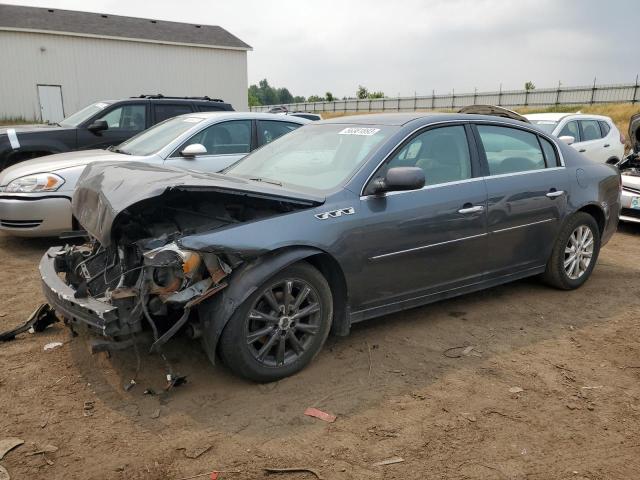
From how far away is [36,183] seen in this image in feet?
19.5

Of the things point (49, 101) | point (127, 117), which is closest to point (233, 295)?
point (127, 117)

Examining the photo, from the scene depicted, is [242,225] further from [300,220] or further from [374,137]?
[374,137]

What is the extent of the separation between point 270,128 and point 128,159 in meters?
2.03

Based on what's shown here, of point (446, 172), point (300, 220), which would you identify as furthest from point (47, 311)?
point (446, 172)

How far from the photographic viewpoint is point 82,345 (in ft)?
12.4

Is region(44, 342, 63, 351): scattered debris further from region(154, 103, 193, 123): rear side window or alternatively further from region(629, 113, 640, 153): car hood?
region(629, 113, 640, 153): car hood

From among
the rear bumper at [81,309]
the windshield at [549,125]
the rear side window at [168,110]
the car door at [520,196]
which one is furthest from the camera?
the windshield at [549,125]

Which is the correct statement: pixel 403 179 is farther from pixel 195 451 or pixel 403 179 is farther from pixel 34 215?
pixel 34 215

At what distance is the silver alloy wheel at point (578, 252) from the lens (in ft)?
16.5

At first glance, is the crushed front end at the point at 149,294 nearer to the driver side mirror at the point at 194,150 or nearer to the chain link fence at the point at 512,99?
the driver side mirror at the point at 194,150

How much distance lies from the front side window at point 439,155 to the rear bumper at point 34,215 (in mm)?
4040

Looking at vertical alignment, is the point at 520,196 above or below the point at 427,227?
above

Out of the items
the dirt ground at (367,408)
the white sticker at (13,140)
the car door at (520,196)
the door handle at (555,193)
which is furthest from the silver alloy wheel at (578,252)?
the white sticker at (13,140)

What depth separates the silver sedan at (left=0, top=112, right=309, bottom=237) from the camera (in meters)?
5.93
